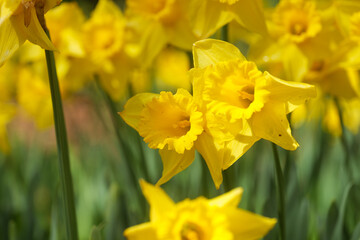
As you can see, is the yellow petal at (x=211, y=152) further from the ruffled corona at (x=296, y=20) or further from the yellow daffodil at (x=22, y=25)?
the ruffled corona at (x=296, y=20)

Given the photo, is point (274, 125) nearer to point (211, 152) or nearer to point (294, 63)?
point (211, 152)

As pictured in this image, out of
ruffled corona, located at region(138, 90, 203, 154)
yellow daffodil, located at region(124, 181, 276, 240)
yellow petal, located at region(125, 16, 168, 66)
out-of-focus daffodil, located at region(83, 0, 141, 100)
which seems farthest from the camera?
out-of-focus daffodil, located at region(83, 0, 141, 100)

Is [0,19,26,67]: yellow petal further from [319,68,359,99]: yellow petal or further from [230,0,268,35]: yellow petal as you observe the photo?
[319,68,359,99]: yellow petal

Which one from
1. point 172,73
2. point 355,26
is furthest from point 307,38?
point 172,73

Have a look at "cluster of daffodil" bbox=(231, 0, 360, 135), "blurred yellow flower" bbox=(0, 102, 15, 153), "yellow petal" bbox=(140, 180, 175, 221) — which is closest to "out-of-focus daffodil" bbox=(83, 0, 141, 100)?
"blurred yellow flower" bbox=(0, 102, 15, 153)

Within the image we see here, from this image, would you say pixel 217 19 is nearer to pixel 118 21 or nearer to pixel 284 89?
pixel 284 89

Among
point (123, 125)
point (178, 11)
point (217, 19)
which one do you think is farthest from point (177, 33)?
point (123, 125)

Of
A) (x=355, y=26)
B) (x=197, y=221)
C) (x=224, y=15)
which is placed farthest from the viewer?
(x=355, y=26)
